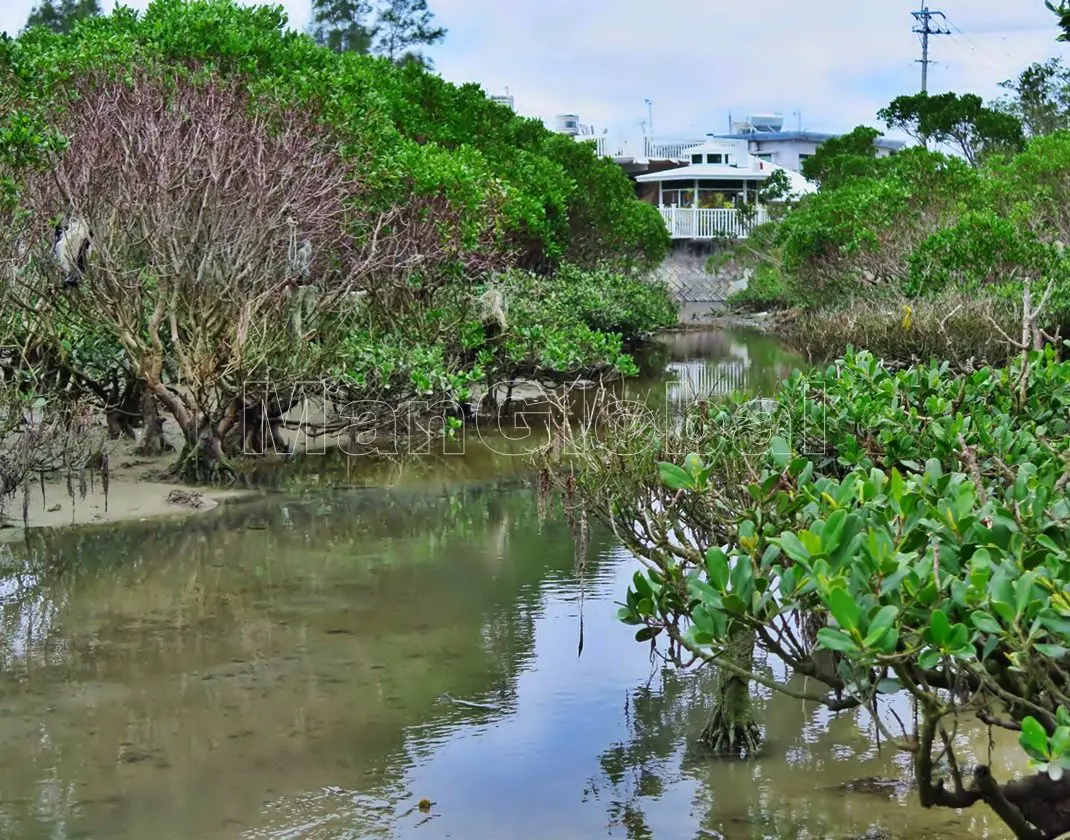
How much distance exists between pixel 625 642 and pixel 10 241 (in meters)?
6.80

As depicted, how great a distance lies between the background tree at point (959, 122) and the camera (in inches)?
1825

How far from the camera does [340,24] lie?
57.7 meters

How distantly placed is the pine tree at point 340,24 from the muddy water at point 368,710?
4635 centimetres

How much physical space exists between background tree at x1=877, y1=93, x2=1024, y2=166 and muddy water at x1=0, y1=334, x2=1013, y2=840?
37.4 meters

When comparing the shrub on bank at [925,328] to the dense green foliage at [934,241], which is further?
the dense green foliage at [934,241]

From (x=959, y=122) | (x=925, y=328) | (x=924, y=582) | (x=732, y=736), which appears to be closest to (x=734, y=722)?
(x=732, y=736)

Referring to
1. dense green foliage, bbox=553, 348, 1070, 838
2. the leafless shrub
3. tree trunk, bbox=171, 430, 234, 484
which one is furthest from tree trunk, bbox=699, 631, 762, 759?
tree trunk, bbox=171, 430, 234, 484

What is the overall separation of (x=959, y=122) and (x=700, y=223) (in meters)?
18.2

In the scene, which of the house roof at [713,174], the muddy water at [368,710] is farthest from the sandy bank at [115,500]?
the house roof at [713,174]

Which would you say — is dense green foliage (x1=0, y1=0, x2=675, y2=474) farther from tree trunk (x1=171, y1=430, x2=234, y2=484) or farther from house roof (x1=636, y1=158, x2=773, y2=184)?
house roof (x1=636, y1=158, x2=773, y2=184)

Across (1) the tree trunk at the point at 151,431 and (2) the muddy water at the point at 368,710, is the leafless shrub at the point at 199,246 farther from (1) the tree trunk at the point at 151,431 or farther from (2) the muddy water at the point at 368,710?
(2) the muddy water at the point at 368,710

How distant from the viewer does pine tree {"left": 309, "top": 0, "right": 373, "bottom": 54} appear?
57.1 metres

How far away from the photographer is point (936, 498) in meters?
5.69

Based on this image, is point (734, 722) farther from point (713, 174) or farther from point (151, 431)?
point (713, 174)
